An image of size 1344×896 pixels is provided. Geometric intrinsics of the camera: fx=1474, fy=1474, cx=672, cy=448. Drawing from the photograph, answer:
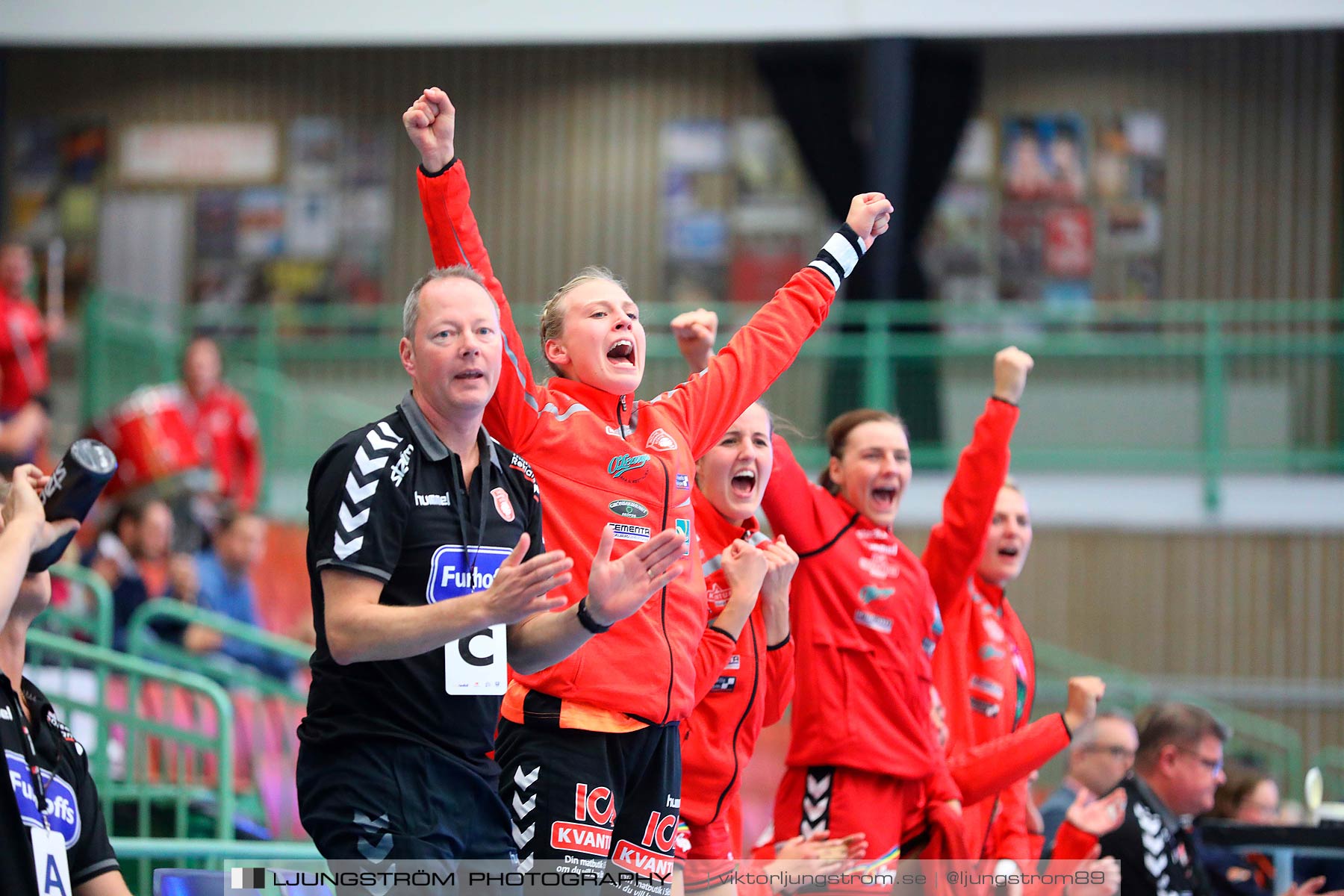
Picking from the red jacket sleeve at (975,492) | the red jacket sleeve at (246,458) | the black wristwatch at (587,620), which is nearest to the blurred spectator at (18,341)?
the red jacket sleeve at (246,458)

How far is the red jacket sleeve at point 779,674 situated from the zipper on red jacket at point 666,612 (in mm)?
603

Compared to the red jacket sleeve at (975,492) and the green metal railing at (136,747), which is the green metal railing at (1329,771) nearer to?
the red jacket sleeve at (975,492)

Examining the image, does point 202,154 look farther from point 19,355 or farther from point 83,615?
point 83,615

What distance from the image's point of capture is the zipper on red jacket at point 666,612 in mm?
2980

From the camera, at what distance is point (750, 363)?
3.50 meters

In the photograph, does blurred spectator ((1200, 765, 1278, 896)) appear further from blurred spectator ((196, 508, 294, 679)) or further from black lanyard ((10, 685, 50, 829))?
Answer: blurred spectator ((196, 508, 294, 679))

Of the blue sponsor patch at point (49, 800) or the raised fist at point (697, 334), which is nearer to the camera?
the blue sponsor patch at point (49, 800)

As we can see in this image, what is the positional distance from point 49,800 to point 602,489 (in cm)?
122

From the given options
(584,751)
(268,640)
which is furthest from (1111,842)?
(268,640)

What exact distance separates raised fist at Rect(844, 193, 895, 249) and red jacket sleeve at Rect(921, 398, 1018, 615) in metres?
0.72

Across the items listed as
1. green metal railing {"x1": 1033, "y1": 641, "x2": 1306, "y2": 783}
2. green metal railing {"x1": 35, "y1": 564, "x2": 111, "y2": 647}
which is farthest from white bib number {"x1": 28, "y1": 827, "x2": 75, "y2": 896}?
green metal railing {"x1": 1033, "y1": 641, "x2": 1306, "y2": 783}

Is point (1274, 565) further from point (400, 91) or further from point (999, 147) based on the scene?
point (400, 91)

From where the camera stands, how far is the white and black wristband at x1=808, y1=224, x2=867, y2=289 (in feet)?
12.3

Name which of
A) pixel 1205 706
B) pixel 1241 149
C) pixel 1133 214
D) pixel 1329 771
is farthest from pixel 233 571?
pixel 1241 149
